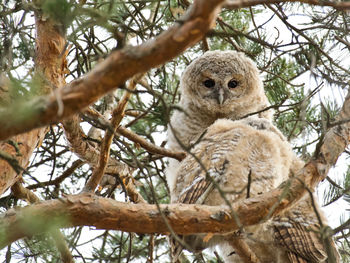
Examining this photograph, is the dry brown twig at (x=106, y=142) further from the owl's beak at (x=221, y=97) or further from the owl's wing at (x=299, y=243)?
the owl's beak at (x=221, y=97)

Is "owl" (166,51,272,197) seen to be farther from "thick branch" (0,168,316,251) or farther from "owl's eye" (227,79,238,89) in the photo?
"thick branch" (0,168,316,251)

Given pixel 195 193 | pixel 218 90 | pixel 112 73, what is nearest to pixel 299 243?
pixel 195 193

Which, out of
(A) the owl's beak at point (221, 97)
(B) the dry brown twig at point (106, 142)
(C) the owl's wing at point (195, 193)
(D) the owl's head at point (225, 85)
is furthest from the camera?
(D) the owl's head at point (225, 85)

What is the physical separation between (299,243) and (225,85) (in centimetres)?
185

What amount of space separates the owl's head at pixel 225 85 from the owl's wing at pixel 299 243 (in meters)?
1.46

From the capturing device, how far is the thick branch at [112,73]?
54.9 inches

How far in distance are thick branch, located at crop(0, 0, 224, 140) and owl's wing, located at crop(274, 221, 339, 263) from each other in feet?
5.97

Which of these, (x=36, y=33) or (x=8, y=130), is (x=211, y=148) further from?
(x=8, y=130)

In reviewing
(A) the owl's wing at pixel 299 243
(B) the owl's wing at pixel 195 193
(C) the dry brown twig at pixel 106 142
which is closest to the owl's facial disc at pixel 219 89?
(B) the owl's wing at pixel 195 193

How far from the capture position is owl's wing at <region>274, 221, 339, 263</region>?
2.84 metres

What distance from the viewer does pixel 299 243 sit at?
9.42 feet

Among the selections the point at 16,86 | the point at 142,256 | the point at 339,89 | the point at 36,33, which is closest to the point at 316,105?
the point at 339,89

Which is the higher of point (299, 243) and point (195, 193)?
point (195, 193)

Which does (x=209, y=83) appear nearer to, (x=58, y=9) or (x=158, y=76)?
(x=158, y=76)
